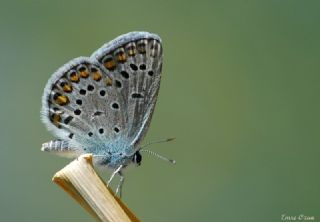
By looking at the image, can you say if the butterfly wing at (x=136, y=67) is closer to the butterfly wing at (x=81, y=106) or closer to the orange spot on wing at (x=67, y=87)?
the butterfly wing at (x=81, y=106)

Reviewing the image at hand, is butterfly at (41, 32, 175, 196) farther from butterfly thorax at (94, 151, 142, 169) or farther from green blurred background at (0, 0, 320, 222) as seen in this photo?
green blurred background at (0, 0, 320, 222)

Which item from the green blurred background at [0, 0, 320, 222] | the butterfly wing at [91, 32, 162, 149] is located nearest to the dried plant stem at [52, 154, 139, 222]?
the butterfly wing at [91, 32, 162, 149]

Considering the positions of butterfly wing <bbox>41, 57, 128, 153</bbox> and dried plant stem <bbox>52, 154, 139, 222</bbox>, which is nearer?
dried plant stem <bbox>52, 154, 139, 222</bbox>

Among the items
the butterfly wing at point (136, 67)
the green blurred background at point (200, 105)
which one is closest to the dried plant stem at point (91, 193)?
the butterfly wing at point (136, 67)

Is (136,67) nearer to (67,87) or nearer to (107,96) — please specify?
(107,96)

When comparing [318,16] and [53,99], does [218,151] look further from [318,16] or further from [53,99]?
[53,99]

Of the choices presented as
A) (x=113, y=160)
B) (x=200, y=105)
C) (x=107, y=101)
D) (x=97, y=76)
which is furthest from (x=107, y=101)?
(x=200, y=105)

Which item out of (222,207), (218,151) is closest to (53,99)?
(222,207)
